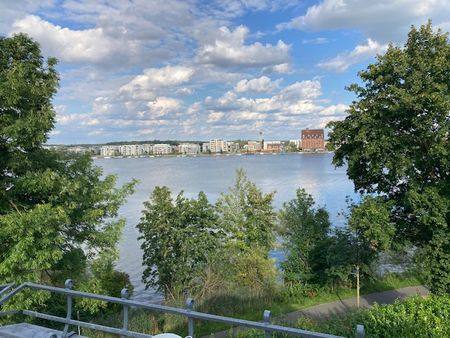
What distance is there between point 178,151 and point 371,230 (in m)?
185

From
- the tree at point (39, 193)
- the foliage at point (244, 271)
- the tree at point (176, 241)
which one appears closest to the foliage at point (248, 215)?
the foliage at point (244, 271)

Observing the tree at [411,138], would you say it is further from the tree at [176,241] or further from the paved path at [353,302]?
the tree at [176,241]

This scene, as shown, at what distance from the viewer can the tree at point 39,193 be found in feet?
39.4

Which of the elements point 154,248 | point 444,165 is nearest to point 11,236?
point 154,248

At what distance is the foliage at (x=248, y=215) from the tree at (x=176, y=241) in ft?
10.4

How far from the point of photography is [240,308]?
22.1m

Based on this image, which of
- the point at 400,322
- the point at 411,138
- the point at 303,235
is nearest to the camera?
the point at 400,322

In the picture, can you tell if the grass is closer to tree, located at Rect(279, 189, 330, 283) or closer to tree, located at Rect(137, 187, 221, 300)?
tree, located at Rect(279, 189, 330, 283)

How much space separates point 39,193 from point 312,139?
15466 cm

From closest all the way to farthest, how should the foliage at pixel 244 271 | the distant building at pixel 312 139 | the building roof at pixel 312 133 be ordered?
the foliage at pixel 244 271, the building roof at pixel 312 133, the distant building at pixel 312 139

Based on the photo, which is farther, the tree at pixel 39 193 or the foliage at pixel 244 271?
the foliage at pixel 244 271

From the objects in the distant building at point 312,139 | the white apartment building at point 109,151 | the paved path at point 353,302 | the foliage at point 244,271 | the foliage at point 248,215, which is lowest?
the paved path at point 353,302

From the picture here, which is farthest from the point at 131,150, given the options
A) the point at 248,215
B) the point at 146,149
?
the point at 248,215

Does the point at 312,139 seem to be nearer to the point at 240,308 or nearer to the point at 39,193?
the point at 240,308
